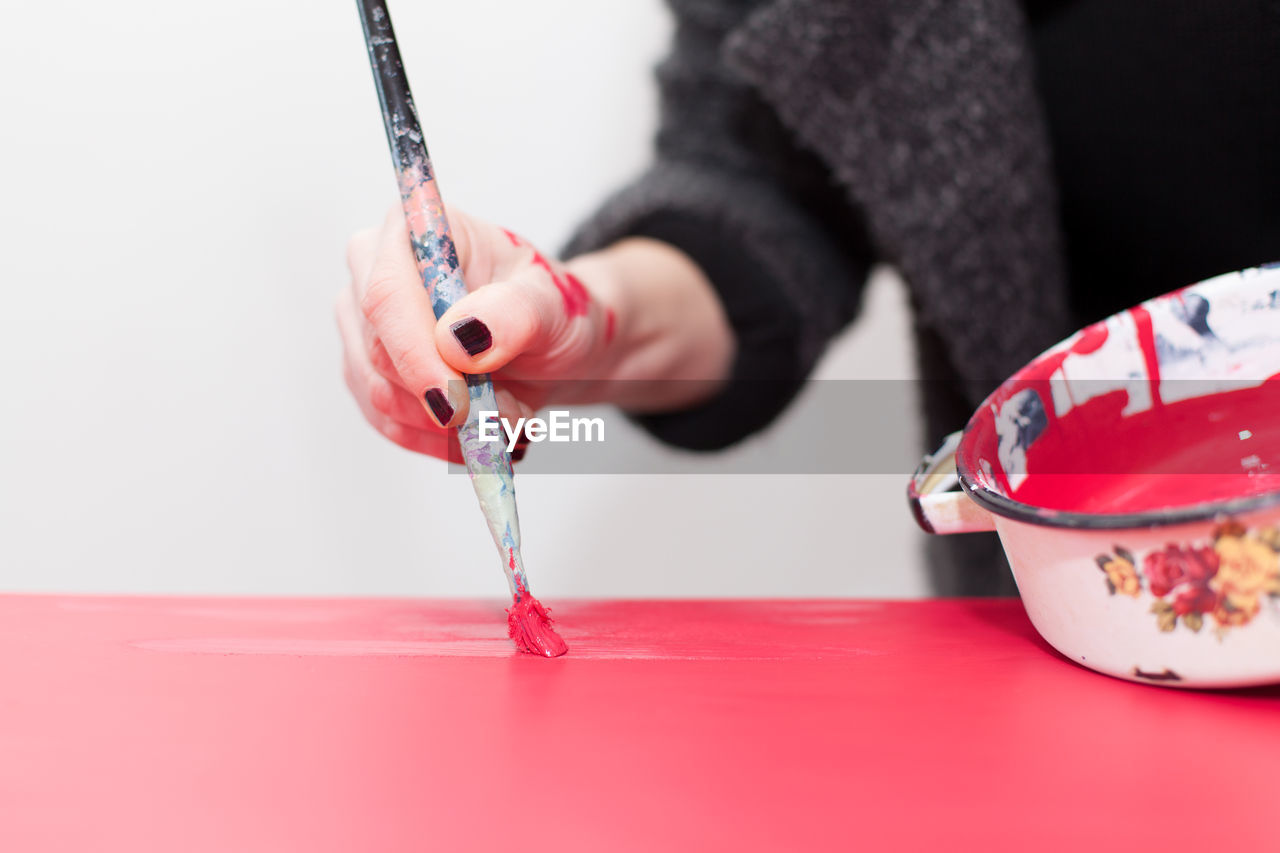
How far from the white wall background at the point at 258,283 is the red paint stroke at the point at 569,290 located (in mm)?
424

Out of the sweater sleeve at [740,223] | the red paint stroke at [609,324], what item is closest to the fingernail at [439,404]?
the red paint stroke at [609,324]

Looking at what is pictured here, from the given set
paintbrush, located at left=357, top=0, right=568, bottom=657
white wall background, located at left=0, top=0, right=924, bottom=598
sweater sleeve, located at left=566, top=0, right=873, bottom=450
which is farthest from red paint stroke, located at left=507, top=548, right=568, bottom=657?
white wall background, located at left=0, top=0, right=924, bottom=598

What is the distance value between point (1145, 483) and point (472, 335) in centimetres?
30

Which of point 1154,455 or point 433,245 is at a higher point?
point 433,245

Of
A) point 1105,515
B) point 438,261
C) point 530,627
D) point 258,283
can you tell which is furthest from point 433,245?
point 258,283

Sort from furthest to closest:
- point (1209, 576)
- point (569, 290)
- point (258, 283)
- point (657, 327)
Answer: point (258, 283)
point (657, 327)
point (569, 290)
point (1209, 576)

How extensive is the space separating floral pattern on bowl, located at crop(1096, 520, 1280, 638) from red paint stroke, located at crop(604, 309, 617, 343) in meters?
0.34

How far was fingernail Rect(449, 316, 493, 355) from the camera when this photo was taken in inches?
14.8

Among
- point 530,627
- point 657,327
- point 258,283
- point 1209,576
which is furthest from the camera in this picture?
point 258,283

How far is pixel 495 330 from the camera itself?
1.25 feet

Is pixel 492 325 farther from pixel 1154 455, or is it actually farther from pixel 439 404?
pixel 1154 455

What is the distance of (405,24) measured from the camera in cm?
83

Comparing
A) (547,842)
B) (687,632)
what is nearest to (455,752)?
(547,842)

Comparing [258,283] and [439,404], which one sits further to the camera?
[258,283]
